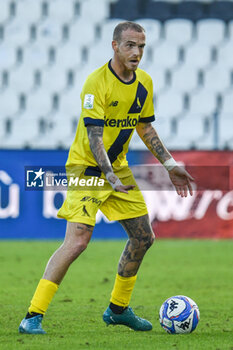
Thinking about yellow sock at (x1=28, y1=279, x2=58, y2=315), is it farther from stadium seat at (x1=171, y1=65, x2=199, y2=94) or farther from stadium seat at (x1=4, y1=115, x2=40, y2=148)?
stadium seat at (x1=171, y1=65, x2=199, y2=94)

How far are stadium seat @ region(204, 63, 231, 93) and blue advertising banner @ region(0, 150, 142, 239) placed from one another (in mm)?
4886

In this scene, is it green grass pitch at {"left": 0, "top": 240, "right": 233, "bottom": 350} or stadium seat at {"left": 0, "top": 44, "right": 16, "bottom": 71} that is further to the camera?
stadium seat at {"left": 0, "top": 44, "right": 16, "bottom": 71}

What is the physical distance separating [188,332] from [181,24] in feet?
42.9

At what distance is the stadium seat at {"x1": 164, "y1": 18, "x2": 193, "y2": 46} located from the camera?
56.5ft

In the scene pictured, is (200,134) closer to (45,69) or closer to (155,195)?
(155,195)

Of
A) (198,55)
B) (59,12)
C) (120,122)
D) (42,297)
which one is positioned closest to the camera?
(42,297)

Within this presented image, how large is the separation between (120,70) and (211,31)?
12.8 meters

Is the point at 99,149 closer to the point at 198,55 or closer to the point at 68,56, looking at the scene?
the point at 68,56

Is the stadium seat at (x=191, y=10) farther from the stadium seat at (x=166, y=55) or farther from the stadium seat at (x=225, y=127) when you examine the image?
the stadium seat at (x=225, y=127)

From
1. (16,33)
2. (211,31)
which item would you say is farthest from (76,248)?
(211,31)

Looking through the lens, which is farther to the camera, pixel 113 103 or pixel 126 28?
pixel 113 103

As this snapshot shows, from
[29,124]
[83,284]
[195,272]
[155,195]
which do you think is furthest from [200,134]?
[83,284]

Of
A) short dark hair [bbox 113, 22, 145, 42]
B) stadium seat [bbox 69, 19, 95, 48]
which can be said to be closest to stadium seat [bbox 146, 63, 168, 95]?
stadium seat [bbox 69, 19, 95, 48]

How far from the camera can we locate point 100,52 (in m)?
16.8
